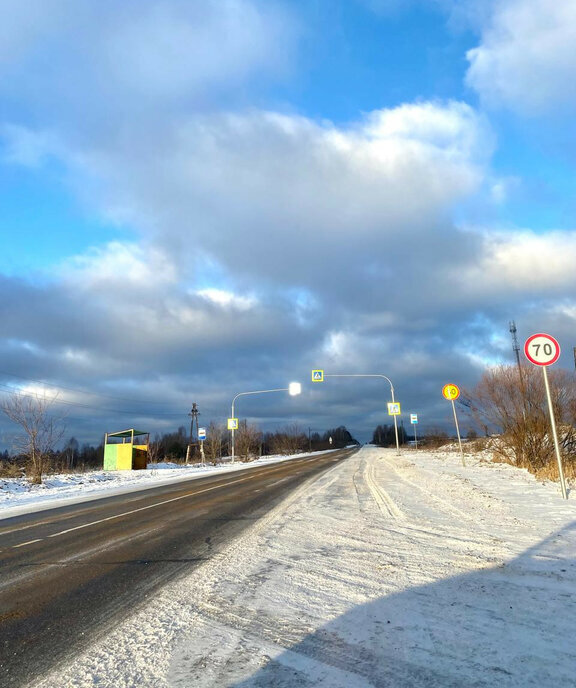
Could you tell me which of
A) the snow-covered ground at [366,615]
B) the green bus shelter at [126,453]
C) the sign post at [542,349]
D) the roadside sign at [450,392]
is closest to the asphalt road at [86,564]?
the snow-covered ground at [366,615]

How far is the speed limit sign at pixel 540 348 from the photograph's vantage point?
9.76m

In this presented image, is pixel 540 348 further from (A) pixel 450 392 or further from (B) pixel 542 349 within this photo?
(A) pixel 450 392

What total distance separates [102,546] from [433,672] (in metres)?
6.63

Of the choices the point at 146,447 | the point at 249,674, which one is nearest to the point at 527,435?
the point at 249,674

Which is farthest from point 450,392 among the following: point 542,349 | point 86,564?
point 86,564

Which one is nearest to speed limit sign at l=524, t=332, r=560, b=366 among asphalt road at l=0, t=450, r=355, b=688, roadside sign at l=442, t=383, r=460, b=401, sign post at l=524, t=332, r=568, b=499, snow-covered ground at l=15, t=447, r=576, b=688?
sign post at l=524, t=332, r=568, b=499

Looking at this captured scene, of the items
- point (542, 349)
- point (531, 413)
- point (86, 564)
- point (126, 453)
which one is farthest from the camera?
point (126, 453)

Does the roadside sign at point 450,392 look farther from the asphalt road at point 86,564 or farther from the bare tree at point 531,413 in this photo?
the asphalt road at point 86,564

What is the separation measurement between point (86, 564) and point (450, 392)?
658 inches

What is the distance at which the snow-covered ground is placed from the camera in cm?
327

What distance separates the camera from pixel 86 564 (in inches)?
272

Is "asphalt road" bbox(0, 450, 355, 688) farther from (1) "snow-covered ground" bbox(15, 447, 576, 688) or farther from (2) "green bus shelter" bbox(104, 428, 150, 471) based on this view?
(2) "green bus shelter" bbox(104, 428, 150, 471)

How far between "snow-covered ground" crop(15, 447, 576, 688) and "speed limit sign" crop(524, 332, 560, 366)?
319cm

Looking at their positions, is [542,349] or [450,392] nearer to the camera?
[542,349]
